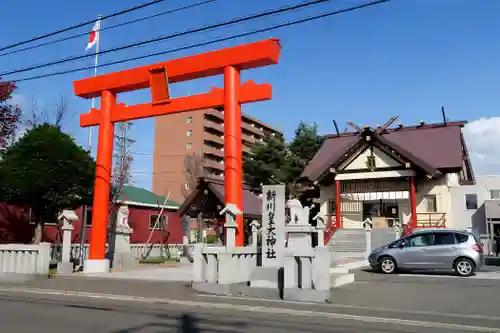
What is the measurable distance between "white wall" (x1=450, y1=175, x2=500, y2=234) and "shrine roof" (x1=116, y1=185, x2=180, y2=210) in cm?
1921

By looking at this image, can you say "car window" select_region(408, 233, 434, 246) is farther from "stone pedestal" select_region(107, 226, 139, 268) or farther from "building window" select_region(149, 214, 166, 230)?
"building window" select_region(149, 214, 166, 230)

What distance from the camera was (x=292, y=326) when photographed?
24.8 ft

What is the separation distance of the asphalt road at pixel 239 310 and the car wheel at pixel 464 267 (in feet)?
5.70

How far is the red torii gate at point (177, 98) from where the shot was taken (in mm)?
15273

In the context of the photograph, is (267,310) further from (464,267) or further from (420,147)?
(420,147)

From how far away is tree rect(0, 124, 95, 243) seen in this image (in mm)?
19594

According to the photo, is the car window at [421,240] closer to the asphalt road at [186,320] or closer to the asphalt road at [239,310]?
the asphalt road at [239,310]

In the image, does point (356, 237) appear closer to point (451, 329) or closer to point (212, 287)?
point (212, 287)

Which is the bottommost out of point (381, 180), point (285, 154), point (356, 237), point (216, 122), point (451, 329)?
point (451, 329)

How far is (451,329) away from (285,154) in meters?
34.7

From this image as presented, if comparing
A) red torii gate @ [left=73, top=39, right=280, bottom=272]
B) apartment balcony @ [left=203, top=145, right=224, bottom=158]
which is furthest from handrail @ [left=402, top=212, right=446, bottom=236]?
apartment balcony @ [left=203, top=145, right=224, bottom=158]

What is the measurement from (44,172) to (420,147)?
23.5 meters

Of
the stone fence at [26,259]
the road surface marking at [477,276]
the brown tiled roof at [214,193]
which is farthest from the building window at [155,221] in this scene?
the road surface marking at [477,276]

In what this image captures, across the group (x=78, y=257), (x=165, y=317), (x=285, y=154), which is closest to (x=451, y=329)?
(x=165, y=317)
